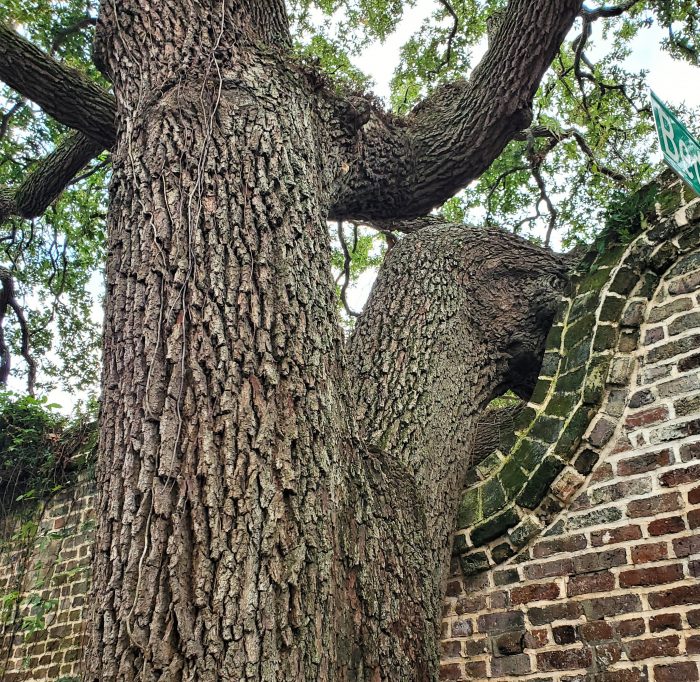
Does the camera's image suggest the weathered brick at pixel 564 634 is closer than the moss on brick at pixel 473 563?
Yes

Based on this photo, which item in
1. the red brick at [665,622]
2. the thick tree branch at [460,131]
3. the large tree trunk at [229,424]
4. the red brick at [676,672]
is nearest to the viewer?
the large tree trunk at [229,424]

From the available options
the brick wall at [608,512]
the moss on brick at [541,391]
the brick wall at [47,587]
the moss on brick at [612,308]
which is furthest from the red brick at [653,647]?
the brick wall at [47,587]

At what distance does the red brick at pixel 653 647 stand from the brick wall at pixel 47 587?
153 inches

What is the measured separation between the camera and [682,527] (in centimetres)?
288

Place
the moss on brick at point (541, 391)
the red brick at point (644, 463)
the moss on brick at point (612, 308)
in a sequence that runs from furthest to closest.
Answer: the moss on brick at point (541, 391) → the moss on brick at point (612, 308) → the red brick at point (644, 463)

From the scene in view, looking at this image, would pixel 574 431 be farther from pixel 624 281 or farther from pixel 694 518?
pixel 624 281

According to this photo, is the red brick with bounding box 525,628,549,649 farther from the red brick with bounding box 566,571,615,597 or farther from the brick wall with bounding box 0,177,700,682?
the red brick with bounding box 566,571,615,597

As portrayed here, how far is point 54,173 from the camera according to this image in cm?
504

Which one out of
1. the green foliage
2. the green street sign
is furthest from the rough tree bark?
the green foliage

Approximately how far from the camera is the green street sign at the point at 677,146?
6.21ft

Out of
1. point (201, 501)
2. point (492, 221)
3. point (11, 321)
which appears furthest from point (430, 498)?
point (11, 321)

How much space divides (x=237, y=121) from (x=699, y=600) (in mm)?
2960

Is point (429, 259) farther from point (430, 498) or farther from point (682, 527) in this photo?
point (682, 527)

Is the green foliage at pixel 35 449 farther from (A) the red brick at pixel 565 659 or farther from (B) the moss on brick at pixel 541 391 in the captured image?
(A) the red brick at pixel 565 659
